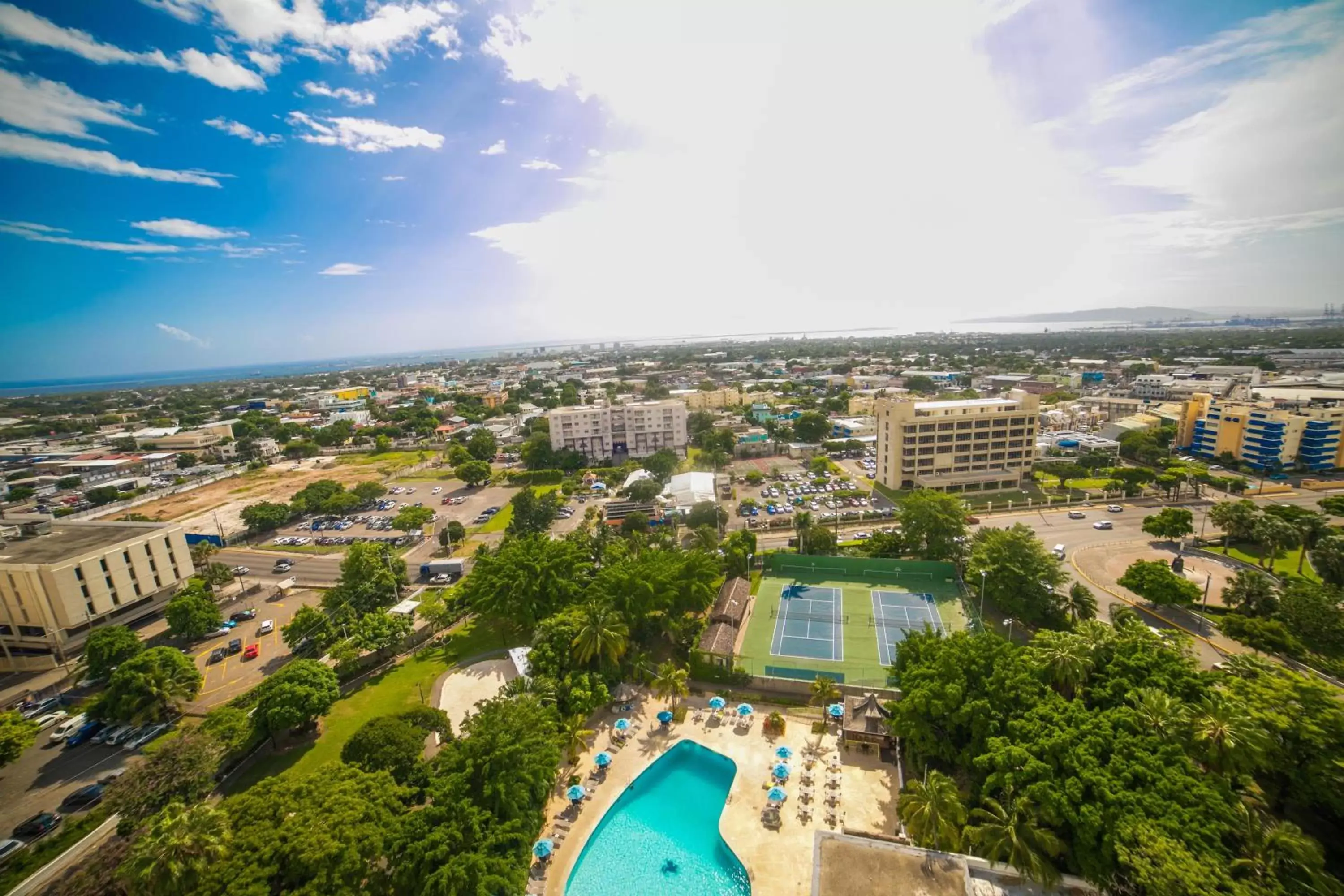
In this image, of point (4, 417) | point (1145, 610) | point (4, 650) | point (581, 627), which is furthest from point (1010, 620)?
point (4, 417)

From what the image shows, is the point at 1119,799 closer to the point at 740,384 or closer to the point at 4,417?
the point at 740,384

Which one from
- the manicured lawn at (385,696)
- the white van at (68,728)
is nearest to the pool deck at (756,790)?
the manicured lawn at (385,696)

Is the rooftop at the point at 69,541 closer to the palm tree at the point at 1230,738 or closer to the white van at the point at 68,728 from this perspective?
the white van at the point at 68,728

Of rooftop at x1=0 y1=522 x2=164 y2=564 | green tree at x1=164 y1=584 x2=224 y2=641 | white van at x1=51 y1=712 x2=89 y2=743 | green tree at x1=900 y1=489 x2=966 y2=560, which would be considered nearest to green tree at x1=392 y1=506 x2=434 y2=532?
rooftop at x1=0 y1=522 x2=164 y2=564

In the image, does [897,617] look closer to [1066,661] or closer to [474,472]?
[1066,661]

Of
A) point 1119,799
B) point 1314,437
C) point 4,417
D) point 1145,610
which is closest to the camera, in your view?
point 1119,799

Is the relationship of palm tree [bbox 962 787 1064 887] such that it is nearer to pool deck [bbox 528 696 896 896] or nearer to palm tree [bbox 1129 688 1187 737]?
pool deck [bbox 528 696 896 896]
